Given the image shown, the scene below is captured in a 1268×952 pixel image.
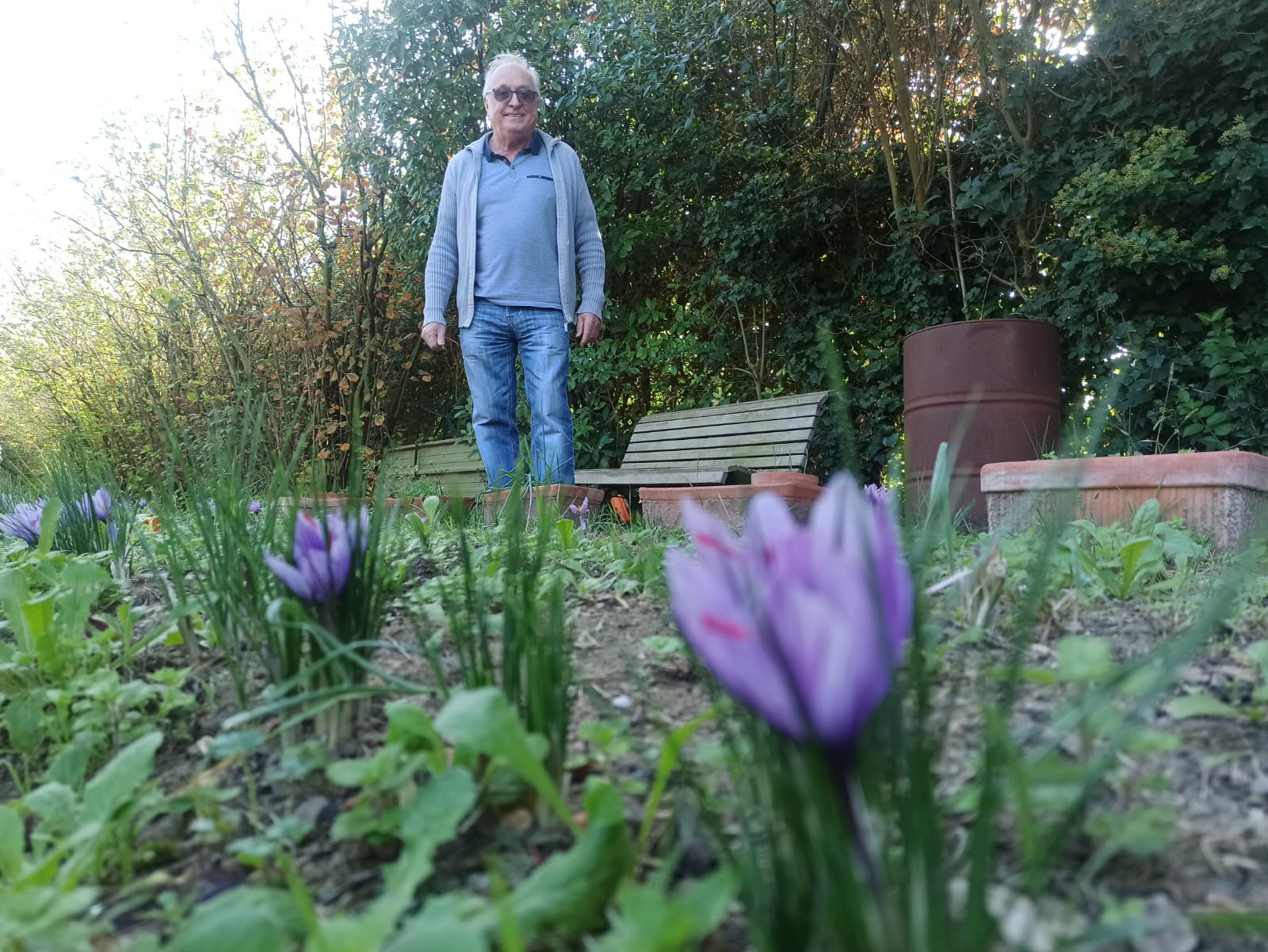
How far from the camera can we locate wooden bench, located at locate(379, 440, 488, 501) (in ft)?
21.9

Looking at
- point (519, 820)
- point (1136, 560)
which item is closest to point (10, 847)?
point (519, 820)

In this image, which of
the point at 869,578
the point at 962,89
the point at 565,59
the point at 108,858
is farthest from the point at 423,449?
the point at 869,578

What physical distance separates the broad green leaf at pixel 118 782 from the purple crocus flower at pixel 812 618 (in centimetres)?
61

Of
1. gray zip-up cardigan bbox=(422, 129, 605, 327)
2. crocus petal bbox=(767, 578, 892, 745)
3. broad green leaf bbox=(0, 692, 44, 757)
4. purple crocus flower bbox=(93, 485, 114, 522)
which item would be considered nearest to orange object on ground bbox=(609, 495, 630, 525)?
gray zip-up cardigan bbox=(422, 129, 605, 327)

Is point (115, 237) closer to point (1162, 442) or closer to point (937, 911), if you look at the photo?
point (1162, 442)

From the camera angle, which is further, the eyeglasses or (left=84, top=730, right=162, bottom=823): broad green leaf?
the eyeglasses

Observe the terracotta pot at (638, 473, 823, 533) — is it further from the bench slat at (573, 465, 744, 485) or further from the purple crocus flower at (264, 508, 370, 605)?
the purple crocus flower at (264, 508, 370, 605)

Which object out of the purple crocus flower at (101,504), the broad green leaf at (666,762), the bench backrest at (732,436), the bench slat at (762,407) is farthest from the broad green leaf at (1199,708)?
the bench slat at (762,407)

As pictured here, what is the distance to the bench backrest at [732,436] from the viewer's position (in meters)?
5.04

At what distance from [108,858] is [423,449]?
7.04m

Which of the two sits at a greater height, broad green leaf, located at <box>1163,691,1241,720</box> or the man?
the man

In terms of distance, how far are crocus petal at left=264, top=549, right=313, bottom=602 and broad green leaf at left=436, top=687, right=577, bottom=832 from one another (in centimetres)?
31

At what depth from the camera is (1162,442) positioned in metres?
4.73

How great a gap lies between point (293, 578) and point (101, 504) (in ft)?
4.59
